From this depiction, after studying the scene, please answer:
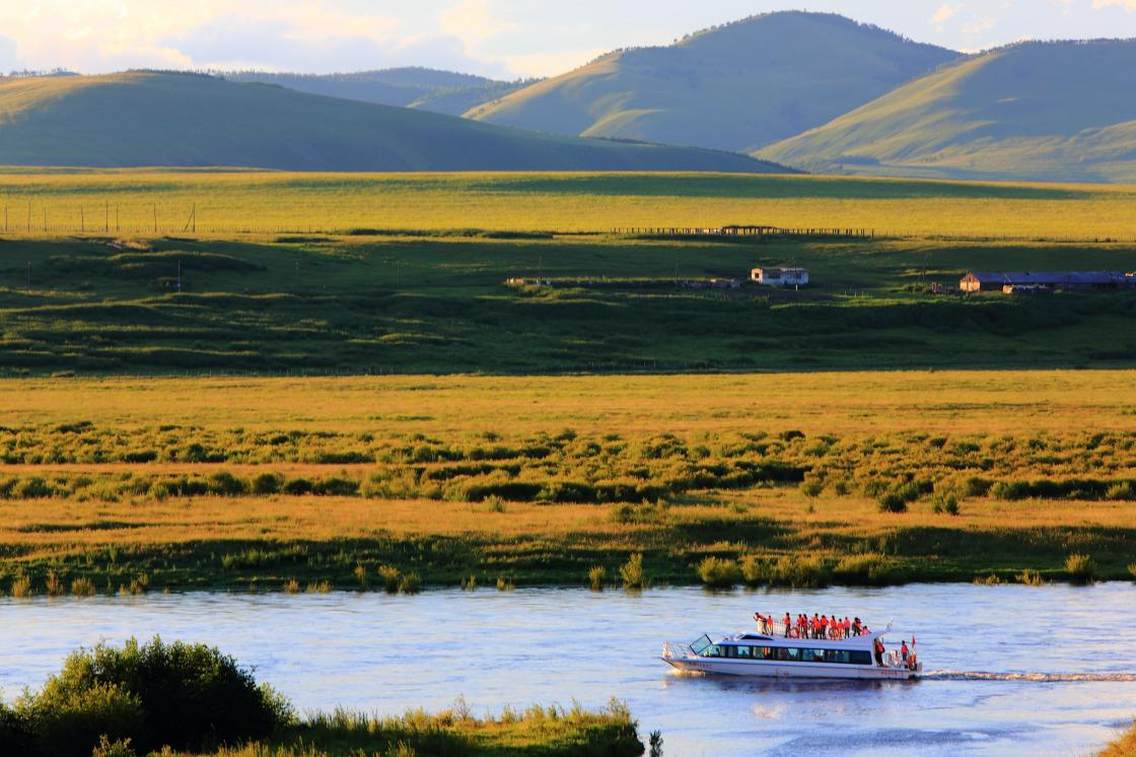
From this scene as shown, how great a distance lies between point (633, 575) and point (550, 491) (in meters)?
10.9

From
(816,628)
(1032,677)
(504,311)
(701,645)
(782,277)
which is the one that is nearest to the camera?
(1032,677)

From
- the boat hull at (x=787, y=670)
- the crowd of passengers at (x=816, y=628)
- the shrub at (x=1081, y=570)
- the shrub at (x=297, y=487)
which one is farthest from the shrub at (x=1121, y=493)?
the shrub at (x=297, y=487)

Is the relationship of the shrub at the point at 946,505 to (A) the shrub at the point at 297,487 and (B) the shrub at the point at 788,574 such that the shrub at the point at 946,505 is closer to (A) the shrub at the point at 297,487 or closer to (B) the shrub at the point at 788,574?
(B) the shrub at the point at 788,574

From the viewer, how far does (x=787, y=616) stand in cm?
3325

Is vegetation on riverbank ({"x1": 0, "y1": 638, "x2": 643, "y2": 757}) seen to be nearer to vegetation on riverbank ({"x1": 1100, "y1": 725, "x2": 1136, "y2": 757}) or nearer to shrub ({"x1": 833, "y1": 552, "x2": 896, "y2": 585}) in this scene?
vegetation on riverbank ({"x1": 1100, "y1": 725, "x2": 1136, "y2": 757})

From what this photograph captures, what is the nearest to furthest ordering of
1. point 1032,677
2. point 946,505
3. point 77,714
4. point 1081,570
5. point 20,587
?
point 77,714 < point 1032,677 < point 20,587 < point 1081,570 < point 946,505

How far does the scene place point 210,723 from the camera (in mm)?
26328

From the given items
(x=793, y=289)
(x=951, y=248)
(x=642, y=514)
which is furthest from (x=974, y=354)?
(x=642, y=514)

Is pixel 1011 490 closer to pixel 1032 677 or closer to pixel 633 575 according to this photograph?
pixel 633 575

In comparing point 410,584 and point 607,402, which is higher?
point 410,584

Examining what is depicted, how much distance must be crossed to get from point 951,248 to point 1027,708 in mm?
143956

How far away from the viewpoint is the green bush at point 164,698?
83.7 ft

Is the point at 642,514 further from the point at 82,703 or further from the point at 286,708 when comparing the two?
the point at 82,703

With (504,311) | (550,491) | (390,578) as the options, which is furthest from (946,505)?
(504,311)
